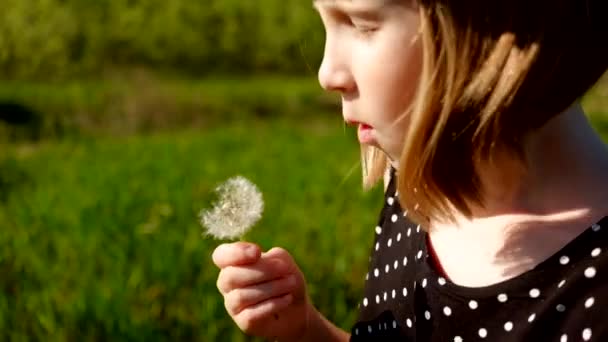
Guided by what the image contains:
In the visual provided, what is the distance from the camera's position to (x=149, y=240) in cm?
299

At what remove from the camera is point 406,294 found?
161 centimetres

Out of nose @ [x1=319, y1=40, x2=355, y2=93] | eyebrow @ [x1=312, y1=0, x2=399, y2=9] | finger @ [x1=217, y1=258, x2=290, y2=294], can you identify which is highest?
eyebrow @ [x1=312, y1=0, x2=399, y2=9]

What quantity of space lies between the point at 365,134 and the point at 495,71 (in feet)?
0.59

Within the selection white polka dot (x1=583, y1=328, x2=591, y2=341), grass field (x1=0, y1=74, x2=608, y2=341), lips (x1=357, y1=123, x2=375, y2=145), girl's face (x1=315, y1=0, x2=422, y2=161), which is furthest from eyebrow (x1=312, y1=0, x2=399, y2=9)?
grass field (x1=0, y1=74, x2=608, y2=341)

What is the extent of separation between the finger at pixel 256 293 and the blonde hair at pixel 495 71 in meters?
0.26

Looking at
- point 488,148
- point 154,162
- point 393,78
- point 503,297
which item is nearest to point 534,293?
point 503,297

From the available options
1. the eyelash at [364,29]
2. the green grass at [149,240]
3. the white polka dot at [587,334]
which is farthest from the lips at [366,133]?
the green grass at [149,240]

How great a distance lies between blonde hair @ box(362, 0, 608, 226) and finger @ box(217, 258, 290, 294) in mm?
249

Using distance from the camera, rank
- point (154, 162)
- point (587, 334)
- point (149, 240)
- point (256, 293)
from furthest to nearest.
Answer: point (154, 162), point (149, 240), point (256, 293), point (587, 334)

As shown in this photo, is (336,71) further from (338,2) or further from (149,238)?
(149,238)

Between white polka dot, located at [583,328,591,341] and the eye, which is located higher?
the eye

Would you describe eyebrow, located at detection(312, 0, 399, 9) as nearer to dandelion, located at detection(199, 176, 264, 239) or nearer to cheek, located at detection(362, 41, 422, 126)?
cheek, located at detection(362, 41, 422, 126)

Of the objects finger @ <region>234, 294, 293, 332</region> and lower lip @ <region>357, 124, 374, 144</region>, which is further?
finger @ <region>234, 294, 293, 332</region>

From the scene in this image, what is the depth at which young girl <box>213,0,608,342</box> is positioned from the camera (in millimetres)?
1324
